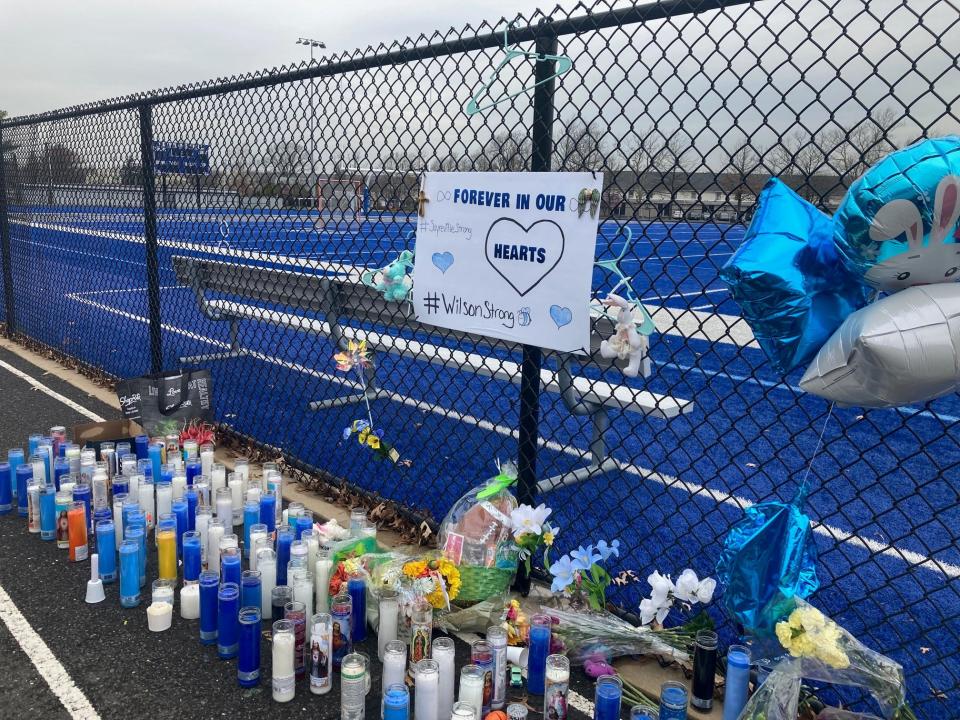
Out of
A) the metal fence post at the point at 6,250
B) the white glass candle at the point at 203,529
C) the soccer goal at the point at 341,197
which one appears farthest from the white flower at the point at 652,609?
the metal fence post at the point at 6,250

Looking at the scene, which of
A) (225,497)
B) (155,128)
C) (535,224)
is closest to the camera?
(535,224)

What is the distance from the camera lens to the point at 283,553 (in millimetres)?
3197

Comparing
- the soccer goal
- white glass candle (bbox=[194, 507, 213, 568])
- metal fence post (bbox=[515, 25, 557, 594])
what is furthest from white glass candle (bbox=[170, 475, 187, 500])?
metal fence post (bbox=[515, 25, 557, 594])

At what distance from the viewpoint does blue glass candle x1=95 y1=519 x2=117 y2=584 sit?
3252mm

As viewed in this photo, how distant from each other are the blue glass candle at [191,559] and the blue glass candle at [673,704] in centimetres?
193

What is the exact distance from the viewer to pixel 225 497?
147 inches

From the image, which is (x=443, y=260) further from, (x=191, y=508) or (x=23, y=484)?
(x=23, y=484)

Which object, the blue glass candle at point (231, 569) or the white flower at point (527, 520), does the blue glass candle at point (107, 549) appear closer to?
the blue glass candle at point (231, 569)

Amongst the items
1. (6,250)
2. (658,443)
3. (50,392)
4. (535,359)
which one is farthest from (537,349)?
(6,250)

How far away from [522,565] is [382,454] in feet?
3.57

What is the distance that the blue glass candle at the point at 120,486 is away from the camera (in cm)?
377

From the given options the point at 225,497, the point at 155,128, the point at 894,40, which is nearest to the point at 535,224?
the point at 894,40

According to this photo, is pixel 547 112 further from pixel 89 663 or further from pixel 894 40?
pixel 89 663

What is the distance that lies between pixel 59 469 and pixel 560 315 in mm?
2805
